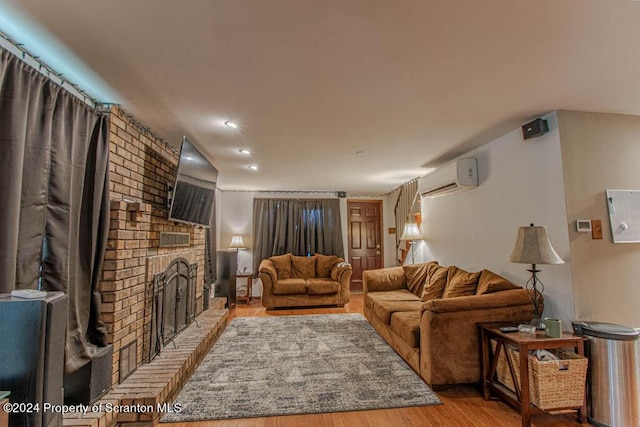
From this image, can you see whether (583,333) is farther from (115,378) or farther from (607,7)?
(115,378)

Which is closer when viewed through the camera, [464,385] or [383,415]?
[383,415]

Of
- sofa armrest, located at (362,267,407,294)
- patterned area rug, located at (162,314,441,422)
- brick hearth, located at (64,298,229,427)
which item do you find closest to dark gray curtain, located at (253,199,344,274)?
sofa armrest, located at (362,267,407,294)

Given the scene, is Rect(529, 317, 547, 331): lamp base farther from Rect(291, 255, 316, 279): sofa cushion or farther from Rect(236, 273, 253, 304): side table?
Rect(236, 273, 253, 304): side table

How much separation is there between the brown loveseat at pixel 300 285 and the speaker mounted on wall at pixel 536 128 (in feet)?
11.2

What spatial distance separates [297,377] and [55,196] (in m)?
2.21

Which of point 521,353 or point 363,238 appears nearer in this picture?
point 521,353

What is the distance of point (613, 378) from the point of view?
Result: 1865mm

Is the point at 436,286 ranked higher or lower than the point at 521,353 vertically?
higher

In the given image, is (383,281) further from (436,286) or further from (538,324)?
(538,324)

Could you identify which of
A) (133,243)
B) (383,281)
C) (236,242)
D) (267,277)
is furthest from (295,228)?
(133,243)

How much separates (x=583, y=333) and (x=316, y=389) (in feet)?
6.55

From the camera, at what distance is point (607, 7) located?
50.8 inches

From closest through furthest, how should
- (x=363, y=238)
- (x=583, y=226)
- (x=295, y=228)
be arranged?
(x=583, y=226) → (x=295, y=228) → (x=363, y=238)

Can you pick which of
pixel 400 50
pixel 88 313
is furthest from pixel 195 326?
pixel 400 50
